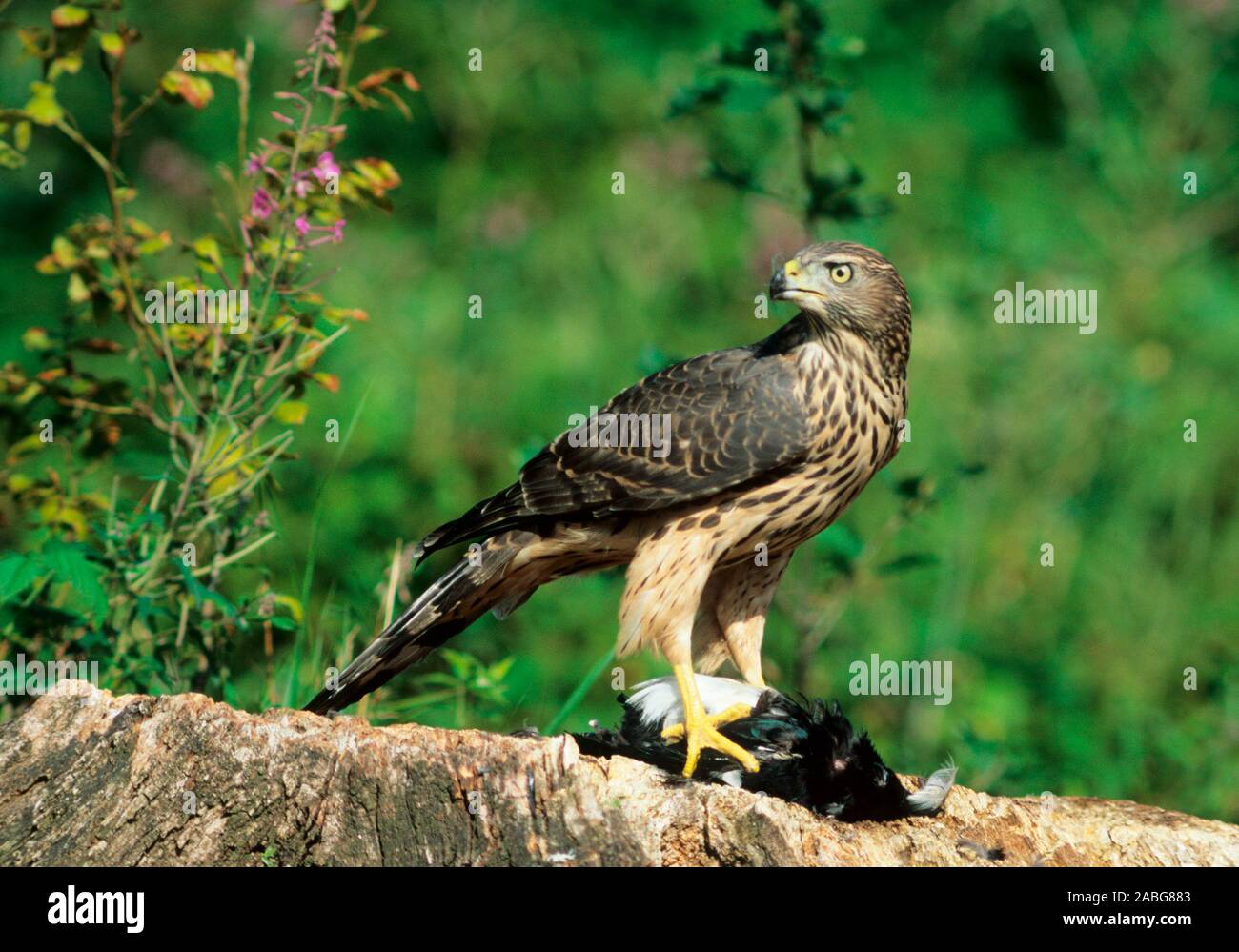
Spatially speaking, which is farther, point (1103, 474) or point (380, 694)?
point (1103, 474)

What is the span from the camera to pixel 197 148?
9.62 m

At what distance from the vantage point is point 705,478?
4.47 metres

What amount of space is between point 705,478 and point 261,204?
148 centimetres

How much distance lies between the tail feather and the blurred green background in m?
0.13

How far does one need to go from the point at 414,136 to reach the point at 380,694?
18.8 ft

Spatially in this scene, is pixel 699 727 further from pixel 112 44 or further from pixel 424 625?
pixel 112 44

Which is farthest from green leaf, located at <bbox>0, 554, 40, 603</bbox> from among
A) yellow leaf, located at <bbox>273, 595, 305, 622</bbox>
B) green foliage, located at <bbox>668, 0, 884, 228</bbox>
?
green foliage, located at <bbox>668, 0, 884, 228</bbox>

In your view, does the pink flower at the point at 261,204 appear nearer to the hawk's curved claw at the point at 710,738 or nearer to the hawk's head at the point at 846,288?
the hawk's head at the point at 846,288

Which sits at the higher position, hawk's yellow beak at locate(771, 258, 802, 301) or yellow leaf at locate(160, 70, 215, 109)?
yellow leaf at locate(160, 70, 215, 109)

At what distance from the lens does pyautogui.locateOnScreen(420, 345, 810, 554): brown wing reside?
4445 millimetres

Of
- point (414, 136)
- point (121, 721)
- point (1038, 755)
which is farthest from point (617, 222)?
point (121, 721)

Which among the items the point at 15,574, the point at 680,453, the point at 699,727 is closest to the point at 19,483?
the point at 15,574

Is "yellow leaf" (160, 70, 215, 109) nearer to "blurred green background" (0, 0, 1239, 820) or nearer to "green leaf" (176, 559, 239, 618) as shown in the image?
"blurred green background" (0, 0, 1239, 820)
